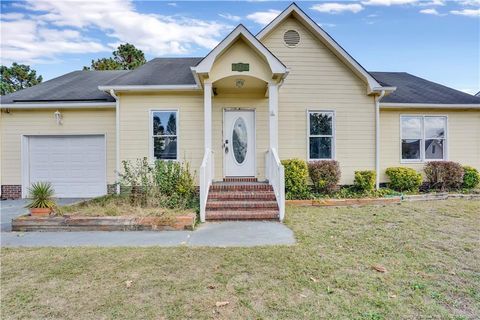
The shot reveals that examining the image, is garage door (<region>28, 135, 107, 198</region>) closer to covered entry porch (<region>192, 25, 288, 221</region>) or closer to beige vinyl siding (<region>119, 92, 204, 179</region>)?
beige vinyl siding (<region>119, 92, 204, 179</region>)

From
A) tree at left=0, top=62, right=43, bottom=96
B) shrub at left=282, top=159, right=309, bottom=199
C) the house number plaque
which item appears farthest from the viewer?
tree at left=0, top=62, right=43, bottom=96

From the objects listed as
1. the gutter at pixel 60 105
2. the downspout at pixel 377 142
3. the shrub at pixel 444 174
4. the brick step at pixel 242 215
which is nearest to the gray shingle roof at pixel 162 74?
the gutter at pixel 60 105

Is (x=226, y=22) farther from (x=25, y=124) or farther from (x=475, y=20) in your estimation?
(x=475, y=20)

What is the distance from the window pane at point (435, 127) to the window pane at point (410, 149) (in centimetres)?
55

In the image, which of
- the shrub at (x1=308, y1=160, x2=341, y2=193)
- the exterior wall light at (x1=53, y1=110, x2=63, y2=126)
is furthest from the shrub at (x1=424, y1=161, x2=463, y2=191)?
the exterior wall light at (x1=53, y1=110, x2=63, y2=126)

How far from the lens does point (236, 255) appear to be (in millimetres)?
4133

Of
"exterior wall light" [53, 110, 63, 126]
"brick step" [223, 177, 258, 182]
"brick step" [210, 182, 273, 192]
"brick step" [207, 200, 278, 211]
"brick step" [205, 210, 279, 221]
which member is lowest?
"brick step" [205, 210, 279, 221]

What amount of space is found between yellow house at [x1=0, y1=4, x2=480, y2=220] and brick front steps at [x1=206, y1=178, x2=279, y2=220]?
1506 millimetres

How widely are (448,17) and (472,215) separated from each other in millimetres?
10227

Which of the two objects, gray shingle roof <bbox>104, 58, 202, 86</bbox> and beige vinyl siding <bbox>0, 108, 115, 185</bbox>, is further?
beige vinyl siding <bbox>0, 108, 115, 185</bbox>

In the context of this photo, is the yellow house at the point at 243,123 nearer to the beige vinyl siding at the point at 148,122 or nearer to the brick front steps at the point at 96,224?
the beige vinyl siding at the point at 148,122

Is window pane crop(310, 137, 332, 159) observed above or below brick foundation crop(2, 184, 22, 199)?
above

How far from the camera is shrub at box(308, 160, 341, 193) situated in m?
8.92

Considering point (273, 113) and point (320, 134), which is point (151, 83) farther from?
point (320, 134)
